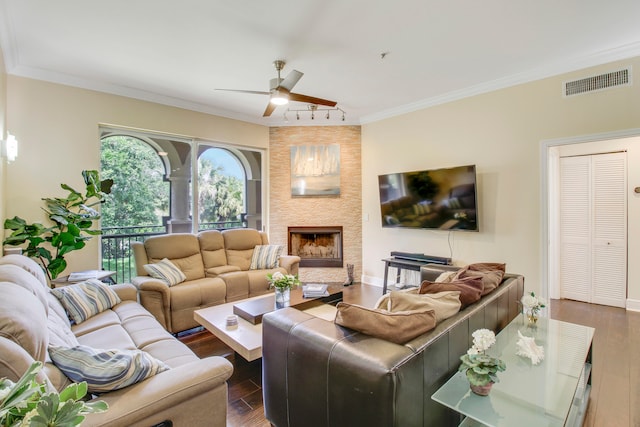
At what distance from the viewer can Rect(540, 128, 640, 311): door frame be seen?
3.20 meters

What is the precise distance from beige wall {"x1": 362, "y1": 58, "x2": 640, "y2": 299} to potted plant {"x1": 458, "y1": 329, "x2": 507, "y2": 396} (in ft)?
9.17

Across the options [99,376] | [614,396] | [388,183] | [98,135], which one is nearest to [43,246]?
[98,135]

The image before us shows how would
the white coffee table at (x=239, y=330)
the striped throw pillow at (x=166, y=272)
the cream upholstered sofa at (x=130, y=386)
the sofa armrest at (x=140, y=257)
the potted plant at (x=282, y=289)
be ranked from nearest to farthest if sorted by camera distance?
the cream upholstered sofa at (x=130, y=386), the white coffee table at (x=239, y=330), the potted plant at (x=282, y=289), the striped throw pillow at (x=166, y=272), the sofa armrest at (x=140, y=257)

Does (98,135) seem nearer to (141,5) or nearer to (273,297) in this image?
(141,5)

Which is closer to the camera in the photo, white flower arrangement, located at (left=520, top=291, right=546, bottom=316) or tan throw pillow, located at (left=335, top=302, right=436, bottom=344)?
tan throw pillow, located at (left=335, top=302, right=436, bottom=344)

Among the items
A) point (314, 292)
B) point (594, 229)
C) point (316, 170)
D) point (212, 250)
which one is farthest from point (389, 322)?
point (594, 229)

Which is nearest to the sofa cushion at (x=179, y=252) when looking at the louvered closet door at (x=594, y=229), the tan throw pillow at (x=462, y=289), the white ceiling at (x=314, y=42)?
the white ceiling at (x=314, y=42)

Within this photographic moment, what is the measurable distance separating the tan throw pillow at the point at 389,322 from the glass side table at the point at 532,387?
0.30 metres

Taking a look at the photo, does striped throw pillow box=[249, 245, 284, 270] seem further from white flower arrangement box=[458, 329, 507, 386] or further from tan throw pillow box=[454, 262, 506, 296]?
white flower arrangement box=[458, 329, 507, 386]

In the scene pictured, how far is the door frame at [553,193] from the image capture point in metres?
3.20

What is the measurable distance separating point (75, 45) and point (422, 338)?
3.87 m

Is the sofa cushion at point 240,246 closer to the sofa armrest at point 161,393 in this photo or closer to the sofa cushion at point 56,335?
the sofa cushion at point 56,335

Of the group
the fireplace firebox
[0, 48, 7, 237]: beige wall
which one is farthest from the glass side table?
[0, 48, 7, 237]: beige wall

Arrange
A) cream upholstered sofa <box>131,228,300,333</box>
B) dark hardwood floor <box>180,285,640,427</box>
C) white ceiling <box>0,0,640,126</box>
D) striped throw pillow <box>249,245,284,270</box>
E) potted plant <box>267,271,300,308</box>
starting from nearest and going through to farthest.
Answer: dark hardwood floor <box>180,285,640,427</box>, white ceiling <box>0,0,640,126</box>, potted plant <box>267,271,300,308</box>, cream upholstered sofa <box>131,228,300,333</box>, striped throw pillow <box>249,245,284,270</box>
